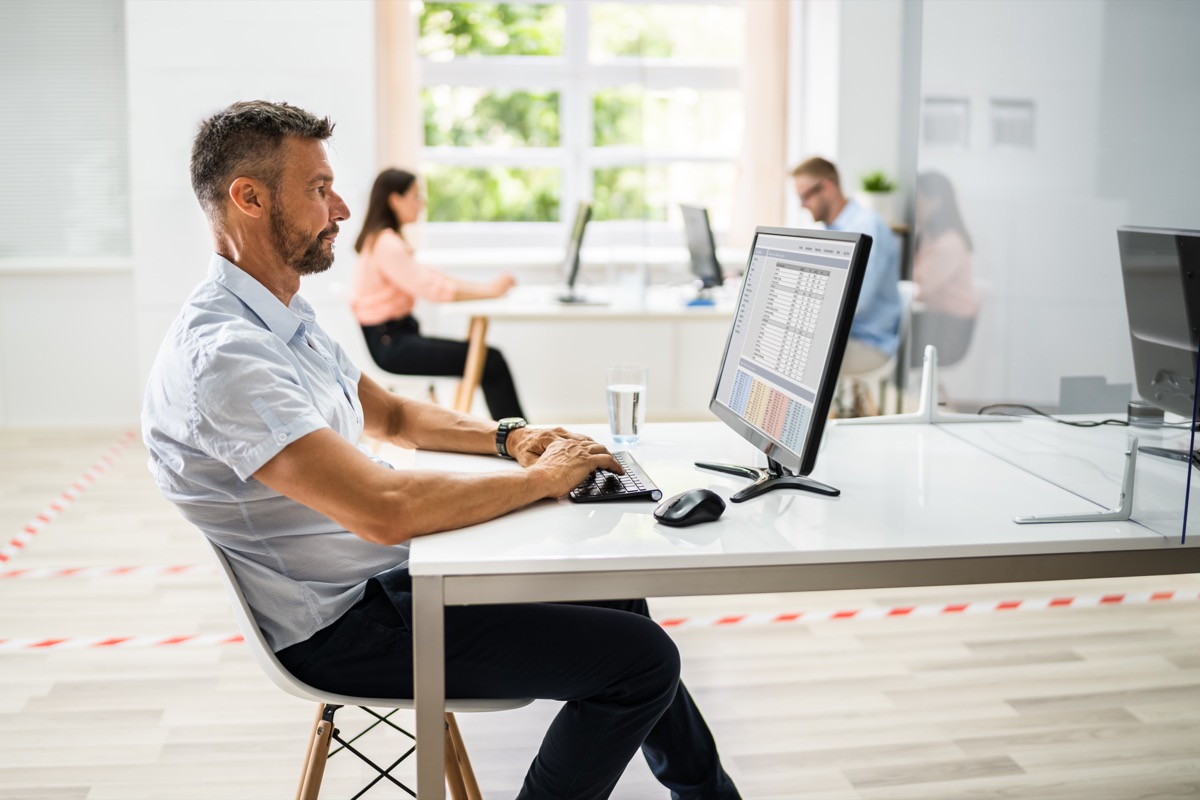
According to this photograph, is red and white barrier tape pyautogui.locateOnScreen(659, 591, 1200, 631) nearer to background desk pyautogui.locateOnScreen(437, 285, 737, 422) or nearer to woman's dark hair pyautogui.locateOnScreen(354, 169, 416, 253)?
woman's dark hair pyautogui.locateOnScreen(354, 169, 416, 253)

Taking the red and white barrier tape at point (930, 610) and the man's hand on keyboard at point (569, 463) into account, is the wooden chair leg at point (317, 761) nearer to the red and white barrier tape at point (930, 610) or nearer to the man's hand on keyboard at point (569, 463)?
the man's hand on keyboard at point (569, 463)

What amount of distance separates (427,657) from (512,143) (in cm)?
545

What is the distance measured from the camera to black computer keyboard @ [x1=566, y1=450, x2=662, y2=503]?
1.77m

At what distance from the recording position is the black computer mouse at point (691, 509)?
1646 mm

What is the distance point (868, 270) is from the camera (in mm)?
4949

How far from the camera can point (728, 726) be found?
2.56 m

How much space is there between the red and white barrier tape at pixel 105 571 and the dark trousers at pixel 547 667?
2156 millimetres

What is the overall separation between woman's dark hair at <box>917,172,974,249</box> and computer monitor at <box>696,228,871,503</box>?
2.70ft

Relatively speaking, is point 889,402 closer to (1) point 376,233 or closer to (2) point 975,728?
(1) point 376,233

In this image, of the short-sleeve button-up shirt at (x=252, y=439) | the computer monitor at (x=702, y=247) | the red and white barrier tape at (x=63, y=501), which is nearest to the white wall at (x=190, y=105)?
the red and white barrier tape at (x=63, y=501)

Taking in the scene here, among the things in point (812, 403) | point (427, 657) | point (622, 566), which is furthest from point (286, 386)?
point (812, 403)

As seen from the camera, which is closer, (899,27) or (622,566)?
(622,566)

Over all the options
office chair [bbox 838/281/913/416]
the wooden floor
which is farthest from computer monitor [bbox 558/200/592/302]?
the wooden floor

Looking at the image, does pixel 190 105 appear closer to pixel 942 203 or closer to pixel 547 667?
pixel 942 203
